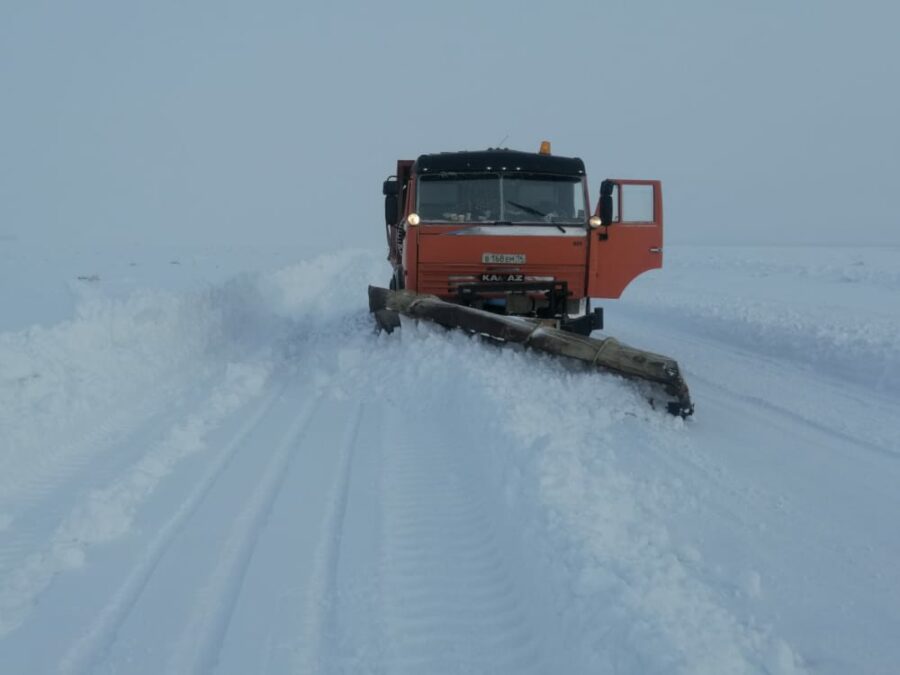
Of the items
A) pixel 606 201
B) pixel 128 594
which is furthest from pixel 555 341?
pixel 128 594

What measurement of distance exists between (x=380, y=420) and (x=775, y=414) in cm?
366

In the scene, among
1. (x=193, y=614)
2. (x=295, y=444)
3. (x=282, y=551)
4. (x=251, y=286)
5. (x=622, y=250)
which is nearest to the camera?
(x=193, y=614)


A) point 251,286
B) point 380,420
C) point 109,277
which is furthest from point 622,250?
point 109,277

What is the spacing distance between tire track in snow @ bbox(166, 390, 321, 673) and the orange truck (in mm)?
4227

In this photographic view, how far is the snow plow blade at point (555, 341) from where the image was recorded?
5.77 meters

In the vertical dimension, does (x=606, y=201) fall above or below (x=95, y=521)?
above

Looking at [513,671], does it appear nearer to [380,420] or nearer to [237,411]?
[380,420]

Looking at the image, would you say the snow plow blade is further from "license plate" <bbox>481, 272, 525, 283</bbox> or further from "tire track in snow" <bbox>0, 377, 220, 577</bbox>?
"tire track in snow" <bbox>0, 377, 220, 577</bbox>

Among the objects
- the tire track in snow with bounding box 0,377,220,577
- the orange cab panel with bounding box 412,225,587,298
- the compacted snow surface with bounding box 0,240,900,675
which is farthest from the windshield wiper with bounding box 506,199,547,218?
the tire track in snow with bounding box 0,377,220,577

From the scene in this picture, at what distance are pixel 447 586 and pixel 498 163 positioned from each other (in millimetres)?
6296

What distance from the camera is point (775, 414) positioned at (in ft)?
20.0

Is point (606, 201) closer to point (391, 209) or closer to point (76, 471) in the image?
point (391, 209)

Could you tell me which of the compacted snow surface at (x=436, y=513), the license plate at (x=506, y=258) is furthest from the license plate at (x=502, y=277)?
the compacted snow surface at (x=436, y=513)

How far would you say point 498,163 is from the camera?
841 cm
